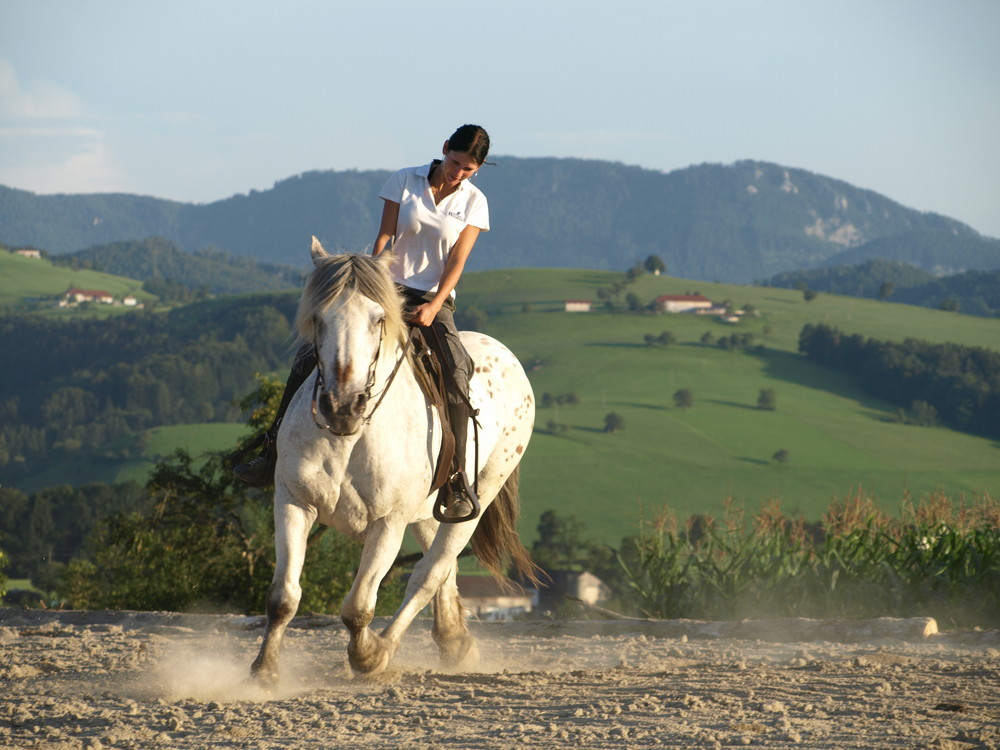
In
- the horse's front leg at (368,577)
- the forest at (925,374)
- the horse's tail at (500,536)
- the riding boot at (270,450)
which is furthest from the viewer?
the forest at (925,374)

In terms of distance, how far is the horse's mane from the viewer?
18.3ft

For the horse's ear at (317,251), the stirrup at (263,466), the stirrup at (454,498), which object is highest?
the horse's ear at (317,251)

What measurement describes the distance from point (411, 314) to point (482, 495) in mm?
1768

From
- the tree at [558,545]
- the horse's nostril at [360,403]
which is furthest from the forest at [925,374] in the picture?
the horse's nostril at [360,403]

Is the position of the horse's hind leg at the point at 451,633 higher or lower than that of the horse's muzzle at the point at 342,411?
lower

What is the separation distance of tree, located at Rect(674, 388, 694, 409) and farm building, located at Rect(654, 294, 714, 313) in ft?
134

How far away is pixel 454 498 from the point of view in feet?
22.6

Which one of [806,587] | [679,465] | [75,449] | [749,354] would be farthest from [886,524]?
[749,354]

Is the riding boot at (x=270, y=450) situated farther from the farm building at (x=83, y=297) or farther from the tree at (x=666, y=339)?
the farm building at (x=83, y=297)

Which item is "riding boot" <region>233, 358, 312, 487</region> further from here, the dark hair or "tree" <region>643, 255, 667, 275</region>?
"tree" <region>643, 255, 667, 275</region>

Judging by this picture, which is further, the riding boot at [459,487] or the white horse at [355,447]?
the riding boot at [459,487]

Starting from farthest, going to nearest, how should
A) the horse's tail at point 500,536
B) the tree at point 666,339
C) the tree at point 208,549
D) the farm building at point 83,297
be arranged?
the farm building at point 83,297, the tree at point 666,339, the tree at point 208,549, the horse's tail at point 500,536

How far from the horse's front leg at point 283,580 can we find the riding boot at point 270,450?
19.8 inches

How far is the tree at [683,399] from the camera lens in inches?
4213
